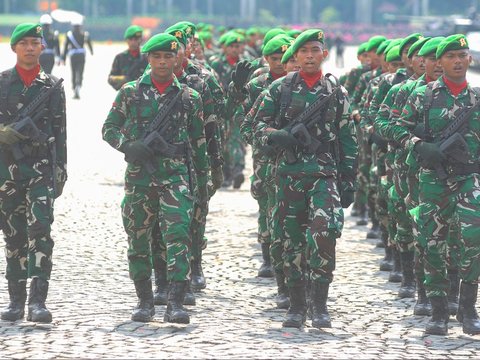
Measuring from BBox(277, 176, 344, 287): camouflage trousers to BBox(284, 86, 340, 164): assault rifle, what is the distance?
19 centimetres

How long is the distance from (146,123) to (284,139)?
94cm

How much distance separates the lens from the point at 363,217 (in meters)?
16.6

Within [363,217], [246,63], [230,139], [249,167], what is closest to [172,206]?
[246,63]

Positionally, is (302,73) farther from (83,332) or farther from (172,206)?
(83,332)

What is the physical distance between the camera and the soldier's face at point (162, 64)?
398 inches

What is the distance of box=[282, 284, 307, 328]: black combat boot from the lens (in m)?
10.1

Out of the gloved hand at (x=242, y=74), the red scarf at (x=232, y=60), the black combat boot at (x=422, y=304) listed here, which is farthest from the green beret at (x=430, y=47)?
the red scarf at (x=232, y=60)

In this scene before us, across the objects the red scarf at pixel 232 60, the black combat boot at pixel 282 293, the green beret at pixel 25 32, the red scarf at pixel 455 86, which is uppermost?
the green beret at pixel 25 32

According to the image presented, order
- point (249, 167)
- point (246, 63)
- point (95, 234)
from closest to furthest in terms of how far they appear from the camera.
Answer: point (246, 63), point (95, 234), point (249, 167)

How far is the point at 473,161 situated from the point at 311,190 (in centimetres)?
109

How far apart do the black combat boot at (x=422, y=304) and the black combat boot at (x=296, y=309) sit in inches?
41.1

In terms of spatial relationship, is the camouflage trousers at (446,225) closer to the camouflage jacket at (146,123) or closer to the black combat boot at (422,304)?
the black combat boot at (422,304)

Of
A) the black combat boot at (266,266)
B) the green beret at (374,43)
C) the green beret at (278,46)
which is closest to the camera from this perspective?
the green beret at (278,46)

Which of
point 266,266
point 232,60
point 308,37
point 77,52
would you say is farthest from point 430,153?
point 77,52
